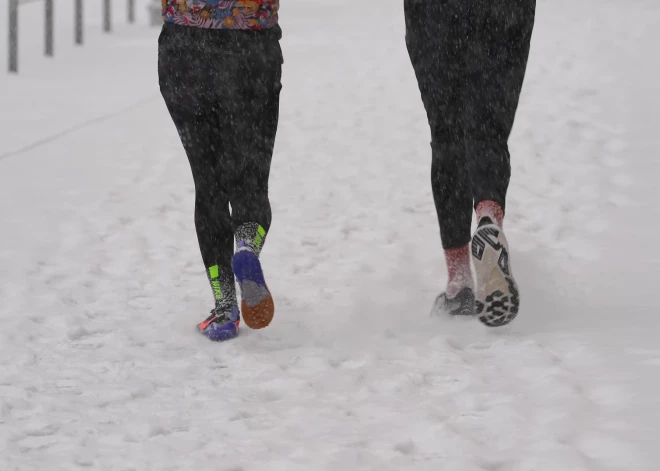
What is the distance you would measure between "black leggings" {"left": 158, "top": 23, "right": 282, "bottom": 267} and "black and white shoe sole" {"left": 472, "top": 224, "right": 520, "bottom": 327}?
81 centimetres

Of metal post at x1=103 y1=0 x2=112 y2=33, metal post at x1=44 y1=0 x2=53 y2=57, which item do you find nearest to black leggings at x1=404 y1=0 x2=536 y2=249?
metal post at x1=44 y1=0 x2=53 y2=57

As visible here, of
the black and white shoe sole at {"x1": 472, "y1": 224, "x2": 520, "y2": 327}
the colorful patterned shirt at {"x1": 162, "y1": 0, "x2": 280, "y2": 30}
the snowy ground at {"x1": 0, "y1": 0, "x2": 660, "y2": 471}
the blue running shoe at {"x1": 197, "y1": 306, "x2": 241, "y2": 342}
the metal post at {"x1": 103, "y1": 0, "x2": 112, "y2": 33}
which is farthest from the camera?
the metal post at {"x1": 103, "y1": 0, "x2": 112, "y2": 33}

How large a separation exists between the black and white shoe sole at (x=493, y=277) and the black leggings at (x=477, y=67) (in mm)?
216

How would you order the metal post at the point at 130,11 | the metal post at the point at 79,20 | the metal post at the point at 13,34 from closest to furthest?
the metal post at the point at 13,34 < the metal post at the point at 79,20 < the metal post at the point at 130,11

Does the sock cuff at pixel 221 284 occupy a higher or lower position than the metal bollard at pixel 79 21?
higher

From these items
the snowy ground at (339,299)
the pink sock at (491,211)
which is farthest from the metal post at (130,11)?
the pink sock at (491,211)

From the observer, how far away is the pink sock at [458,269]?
3.75 metres

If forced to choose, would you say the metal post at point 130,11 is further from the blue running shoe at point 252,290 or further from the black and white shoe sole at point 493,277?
the black and white shoe sole at point 493,277

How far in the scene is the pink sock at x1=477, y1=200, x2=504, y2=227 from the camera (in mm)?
3244

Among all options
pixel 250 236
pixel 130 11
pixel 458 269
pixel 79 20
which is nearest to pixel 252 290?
pixel 250 236

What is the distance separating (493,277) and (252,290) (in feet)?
2.51

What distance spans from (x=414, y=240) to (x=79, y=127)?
3657 mm

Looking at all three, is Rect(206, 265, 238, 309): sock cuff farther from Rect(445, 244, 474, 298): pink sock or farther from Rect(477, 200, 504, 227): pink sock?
Rect(477, 200, 504, 227): pink sock

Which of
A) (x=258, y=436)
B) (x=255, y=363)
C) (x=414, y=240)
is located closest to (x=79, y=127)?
(x=414, y=240)
